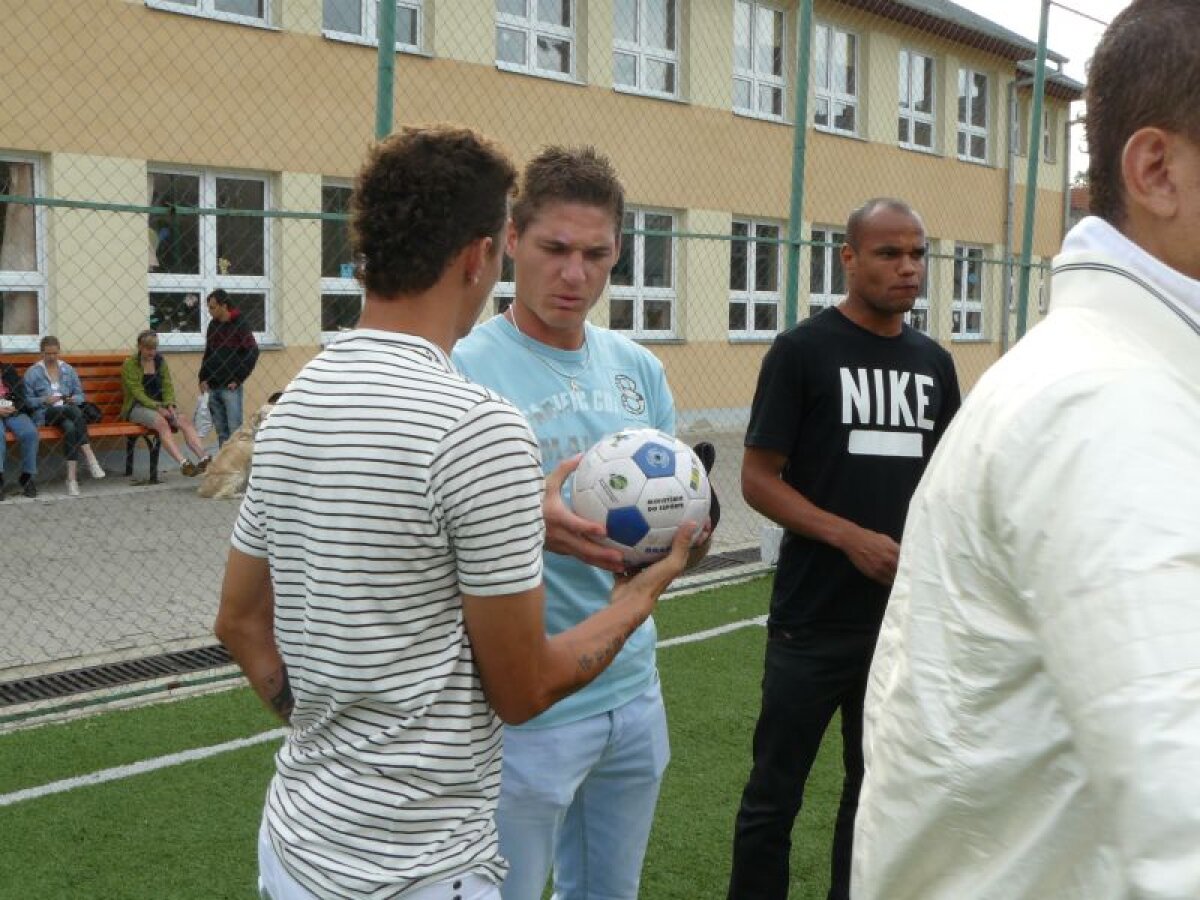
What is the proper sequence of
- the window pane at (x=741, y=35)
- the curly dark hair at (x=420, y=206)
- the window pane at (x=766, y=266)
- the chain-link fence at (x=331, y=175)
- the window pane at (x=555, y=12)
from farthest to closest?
the window pane at (x=766, y=266) → the window pane at (x=741, y=35) → the window pane at (x=555, y=12) → the chain-link fence at (x=331, y=175) → the curly dark hair at (x=420, y=206)

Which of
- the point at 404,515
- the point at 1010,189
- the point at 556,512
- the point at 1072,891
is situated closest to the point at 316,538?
the point at 404,515

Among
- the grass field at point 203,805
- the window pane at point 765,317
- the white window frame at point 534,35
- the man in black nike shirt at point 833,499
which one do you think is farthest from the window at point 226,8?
the man in black nike shirt at point 833,499

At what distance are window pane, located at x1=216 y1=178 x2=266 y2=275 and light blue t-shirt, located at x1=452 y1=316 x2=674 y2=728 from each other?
442 inches

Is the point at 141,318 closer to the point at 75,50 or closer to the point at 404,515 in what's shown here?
the point at 75,50

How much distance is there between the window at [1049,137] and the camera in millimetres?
25500

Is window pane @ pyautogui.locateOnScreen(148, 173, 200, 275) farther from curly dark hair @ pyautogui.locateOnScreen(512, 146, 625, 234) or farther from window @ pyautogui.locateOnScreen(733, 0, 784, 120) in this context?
curly dark hair @ pyautogui.locateOnScreen(512, 146, 625, 234)

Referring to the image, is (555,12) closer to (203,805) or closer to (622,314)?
(622,314)

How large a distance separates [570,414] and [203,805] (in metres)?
2.54

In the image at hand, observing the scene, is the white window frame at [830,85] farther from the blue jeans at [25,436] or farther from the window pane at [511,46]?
the blue jeans at [25,436]

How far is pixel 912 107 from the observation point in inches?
877

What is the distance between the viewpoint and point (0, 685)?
588 cm

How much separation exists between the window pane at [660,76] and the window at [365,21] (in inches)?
156

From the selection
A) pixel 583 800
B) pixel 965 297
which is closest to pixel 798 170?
pixel 583 800

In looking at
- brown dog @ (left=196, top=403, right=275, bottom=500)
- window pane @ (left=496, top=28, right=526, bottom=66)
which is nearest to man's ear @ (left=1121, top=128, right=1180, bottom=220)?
brown dog @ (left=196, top=403, right=275, bottom=500)
